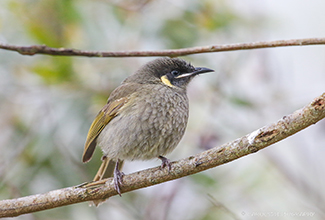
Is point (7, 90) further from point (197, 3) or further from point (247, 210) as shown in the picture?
point (247, 210)

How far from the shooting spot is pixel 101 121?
387 cm

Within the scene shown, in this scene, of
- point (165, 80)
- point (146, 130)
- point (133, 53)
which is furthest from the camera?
point (165, 80)

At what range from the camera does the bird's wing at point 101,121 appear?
12.2 ft

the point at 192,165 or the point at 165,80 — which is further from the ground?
the point at 192,165

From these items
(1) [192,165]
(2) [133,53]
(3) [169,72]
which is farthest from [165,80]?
(1) [192,165]

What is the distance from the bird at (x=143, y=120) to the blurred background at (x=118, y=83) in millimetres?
637

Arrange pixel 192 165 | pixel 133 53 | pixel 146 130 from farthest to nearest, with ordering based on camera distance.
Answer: pixel 146 130 < pixel 133 53 < pixel 192 165

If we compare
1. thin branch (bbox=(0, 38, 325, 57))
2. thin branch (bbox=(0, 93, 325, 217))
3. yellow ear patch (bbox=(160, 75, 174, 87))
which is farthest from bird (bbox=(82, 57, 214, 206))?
thin branch (bbox=(0, 38, 325, 57))

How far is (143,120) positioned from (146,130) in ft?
0.29

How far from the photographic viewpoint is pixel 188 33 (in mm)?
4922

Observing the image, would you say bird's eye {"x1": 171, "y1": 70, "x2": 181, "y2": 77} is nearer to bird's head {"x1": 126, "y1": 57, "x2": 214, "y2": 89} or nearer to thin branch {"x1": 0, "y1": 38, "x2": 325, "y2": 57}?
bird's head {"x1": 126, "y1": 57, "x2": 214, "y2": 89}

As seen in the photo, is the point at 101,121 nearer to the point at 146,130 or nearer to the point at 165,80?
the point at 146,130

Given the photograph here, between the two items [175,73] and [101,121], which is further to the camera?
[175,73]

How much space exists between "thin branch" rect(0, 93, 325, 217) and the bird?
0.53 feet
